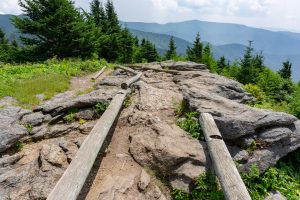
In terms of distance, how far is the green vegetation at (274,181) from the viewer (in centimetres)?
689

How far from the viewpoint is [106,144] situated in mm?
8156

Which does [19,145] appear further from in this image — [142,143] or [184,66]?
[184,66]

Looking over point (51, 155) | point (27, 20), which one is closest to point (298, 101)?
point (51, 155)

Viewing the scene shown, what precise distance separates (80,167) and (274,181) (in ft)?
16.3

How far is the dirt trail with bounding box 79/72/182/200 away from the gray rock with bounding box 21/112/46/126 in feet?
8.50

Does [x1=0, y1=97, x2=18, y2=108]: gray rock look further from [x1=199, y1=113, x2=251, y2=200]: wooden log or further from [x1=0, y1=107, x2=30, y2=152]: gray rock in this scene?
[x1=199, y1=113, x2=251, y2=200]: wooden log

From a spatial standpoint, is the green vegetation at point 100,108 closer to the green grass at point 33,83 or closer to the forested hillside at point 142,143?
the forested hillside at point 142,143

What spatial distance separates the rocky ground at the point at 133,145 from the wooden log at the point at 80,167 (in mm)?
659

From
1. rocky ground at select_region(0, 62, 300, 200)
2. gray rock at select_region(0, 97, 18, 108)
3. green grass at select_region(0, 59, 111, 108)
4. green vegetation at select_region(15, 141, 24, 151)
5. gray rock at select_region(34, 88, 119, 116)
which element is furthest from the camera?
green grass at select_region(0, 59, 111, 108)

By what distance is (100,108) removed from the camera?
32.8 feet

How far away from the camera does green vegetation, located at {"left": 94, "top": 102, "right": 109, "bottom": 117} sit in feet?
32.5

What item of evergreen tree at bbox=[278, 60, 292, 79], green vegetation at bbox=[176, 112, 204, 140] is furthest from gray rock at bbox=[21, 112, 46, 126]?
evergreen tree at bbox=[278, 60, 292, 79]

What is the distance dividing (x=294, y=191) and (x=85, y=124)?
6.49m

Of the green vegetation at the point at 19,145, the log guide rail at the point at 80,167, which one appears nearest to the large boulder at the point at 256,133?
the log guide rail at the point at 80,167
